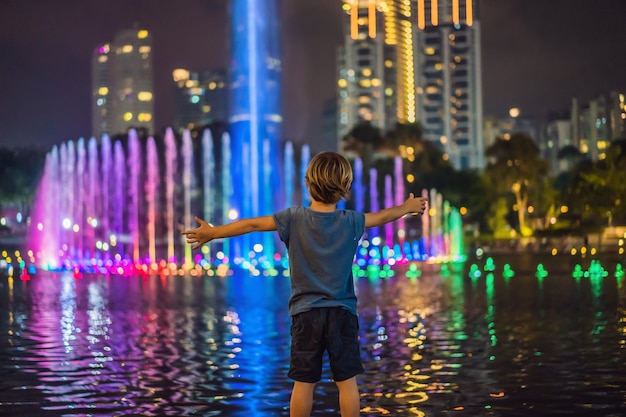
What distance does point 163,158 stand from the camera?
7669 cm

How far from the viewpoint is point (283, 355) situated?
11.7 metres

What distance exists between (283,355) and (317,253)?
594 centimetres

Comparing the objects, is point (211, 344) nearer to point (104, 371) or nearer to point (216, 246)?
point (104, 371)

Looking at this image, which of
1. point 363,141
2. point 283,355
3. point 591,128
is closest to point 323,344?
point 283,355

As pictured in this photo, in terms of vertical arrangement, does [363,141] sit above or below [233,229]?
above

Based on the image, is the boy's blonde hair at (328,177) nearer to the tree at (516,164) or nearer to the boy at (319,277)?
the boy at (319,277)

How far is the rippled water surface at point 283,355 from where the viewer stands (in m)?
8.37

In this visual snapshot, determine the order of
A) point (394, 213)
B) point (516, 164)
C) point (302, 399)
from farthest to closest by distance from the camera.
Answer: point (516, 164)
point (394, 213)
point (302, 399)

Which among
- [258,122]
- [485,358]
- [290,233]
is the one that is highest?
[258,122]

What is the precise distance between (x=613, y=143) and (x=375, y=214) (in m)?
86.5

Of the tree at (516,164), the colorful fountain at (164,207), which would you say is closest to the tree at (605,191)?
the colorful fountain at (164,207)

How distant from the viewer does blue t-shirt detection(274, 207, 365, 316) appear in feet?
19.2

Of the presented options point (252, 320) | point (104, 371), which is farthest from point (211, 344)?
point (252, 320)

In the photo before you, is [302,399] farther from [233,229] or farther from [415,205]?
[415,205]
